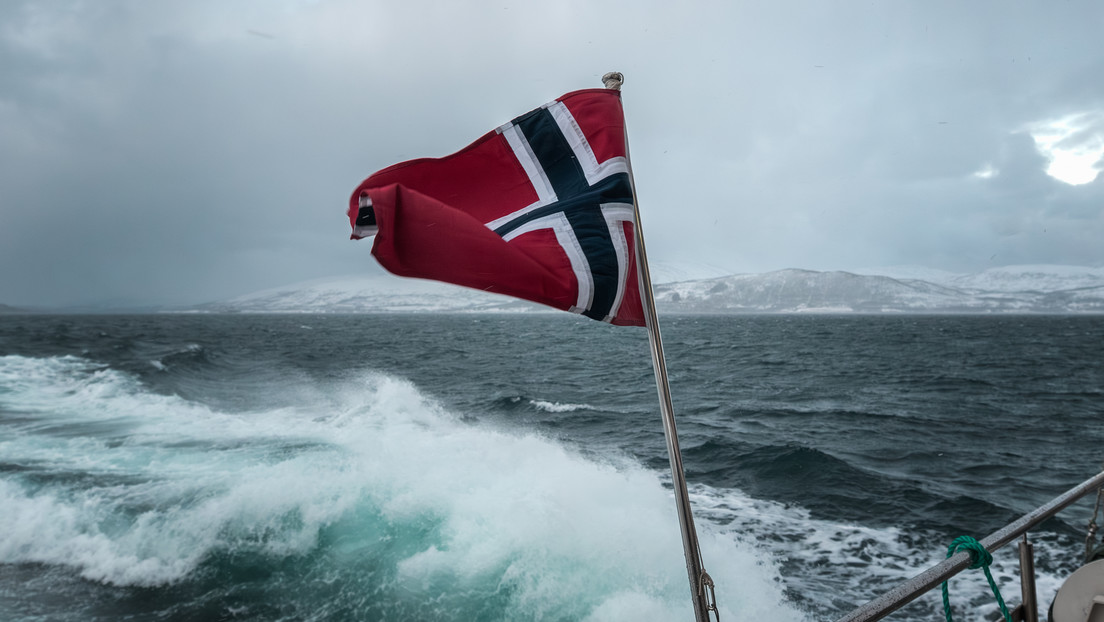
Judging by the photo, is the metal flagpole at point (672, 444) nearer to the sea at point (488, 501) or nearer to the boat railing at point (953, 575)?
the boat railing at point (953, 575)

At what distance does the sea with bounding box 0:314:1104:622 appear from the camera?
24.1ft

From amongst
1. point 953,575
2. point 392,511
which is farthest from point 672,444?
point 392,511

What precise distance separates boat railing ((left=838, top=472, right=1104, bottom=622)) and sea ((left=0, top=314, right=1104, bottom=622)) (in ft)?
16.1

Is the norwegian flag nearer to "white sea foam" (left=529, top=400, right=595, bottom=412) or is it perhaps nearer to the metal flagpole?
the metal flagpole

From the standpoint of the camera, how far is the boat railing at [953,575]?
6.90 ft

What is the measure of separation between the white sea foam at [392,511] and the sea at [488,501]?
44 millimetres

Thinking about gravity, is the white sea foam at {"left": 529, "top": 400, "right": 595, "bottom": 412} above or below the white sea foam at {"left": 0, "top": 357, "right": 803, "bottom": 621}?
below

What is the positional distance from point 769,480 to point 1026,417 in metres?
13.9

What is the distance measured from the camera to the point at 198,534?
28.4 ft

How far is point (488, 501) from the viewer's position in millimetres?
9508

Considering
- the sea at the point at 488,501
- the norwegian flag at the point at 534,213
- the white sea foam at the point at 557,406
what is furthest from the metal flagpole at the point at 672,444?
the white sea foam at the point at 557,406

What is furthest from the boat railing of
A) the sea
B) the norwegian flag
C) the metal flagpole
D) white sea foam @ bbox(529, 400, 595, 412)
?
white sea foam @ bbox(529, 400, 595, 412)

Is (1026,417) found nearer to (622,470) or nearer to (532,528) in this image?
(622,470)

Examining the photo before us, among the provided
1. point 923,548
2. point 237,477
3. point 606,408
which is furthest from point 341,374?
point 923,548
